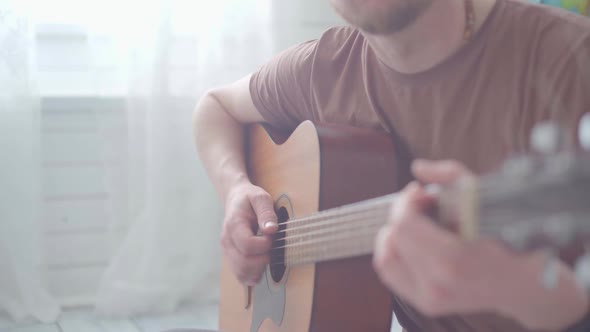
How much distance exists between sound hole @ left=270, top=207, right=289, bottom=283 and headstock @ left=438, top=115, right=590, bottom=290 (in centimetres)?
53

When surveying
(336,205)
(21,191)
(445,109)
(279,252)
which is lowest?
(21,191)

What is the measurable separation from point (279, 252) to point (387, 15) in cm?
41

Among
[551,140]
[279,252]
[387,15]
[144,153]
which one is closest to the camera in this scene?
[551,140]

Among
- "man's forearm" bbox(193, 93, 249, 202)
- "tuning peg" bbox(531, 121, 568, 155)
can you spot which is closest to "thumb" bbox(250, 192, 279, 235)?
"man's forearm" bbox(193, 93, 249, 202)

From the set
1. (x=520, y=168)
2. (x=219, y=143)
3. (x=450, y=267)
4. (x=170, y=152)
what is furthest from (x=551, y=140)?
(x=170, y=152)

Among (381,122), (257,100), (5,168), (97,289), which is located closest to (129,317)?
(97,289)

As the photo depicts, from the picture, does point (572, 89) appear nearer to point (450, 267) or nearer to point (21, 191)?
point (450, 267)

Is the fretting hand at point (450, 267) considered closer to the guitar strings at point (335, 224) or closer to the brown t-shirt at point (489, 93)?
the guitar strings at point (335, 224)

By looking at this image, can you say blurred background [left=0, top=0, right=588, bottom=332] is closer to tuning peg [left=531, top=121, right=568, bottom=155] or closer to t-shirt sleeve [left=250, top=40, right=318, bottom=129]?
t-shirt sleeve [left=250, top=40, right=318, bottom=129]

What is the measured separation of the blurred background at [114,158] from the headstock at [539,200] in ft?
4.63

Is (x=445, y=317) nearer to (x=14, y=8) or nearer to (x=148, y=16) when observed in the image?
(x=148, y=16)

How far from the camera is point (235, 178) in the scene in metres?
1.28

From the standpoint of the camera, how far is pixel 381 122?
98 cm

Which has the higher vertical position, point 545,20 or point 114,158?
point 545,20
